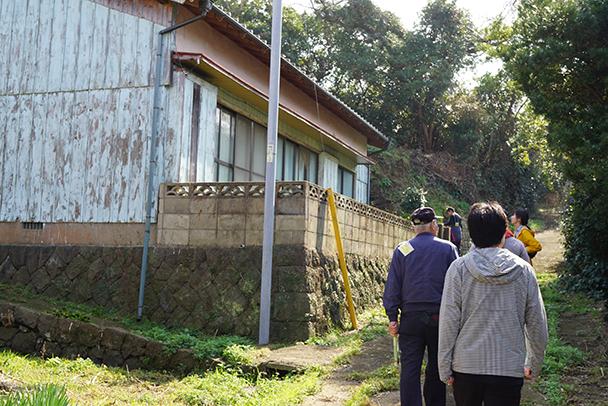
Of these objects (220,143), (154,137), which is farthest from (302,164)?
(154,137)

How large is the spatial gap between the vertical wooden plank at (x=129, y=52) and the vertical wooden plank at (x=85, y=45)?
81cm

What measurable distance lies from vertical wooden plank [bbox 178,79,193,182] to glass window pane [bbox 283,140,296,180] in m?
4.37

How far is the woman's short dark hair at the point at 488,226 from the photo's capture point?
3945 millimetres

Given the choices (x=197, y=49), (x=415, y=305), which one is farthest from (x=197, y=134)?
(x=415, y=305)

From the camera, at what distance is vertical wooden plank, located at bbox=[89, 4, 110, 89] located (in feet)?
40.4

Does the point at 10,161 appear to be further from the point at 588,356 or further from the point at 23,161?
the point at 588,356

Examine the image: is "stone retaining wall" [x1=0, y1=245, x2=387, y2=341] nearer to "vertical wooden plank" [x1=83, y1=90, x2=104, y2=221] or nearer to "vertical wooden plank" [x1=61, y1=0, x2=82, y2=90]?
"vertical wooden plank" [x1=83, y1=90, x2=104, y2=221]

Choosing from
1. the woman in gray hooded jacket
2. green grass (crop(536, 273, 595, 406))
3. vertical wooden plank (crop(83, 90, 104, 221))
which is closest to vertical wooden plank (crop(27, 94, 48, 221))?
vertical wooden plank (crop(83, 90, 104, 221))

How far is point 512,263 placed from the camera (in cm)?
386

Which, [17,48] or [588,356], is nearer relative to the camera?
[588,356]

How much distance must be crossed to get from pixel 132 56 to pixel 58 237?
3.79m

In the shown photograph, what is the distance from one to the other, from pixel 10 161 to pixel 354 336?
7906mm

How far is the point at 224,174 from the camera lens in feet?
43.0

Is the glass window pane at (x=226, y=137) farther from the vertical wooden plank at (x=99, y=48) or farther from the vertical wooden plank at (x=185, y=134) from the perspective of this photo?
the vertical wooden plank at (x=99, y=48)
